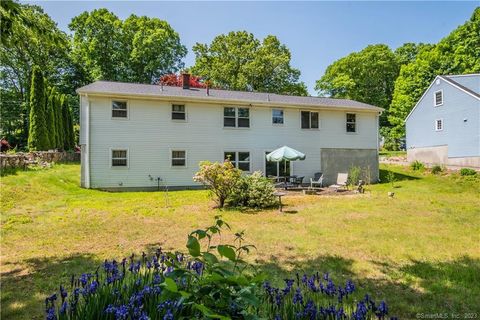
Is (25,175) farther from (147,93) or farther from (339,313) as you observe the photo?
(339,313)

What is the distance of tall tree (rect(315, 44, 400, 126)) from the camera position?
4312 centimetres

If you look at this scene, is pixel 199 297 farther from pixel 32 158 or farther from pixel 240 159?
pixel 32 158

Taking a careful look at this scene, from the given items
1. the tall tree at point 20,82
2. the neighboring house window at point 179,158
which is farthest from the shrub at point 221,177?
the tall tree at point 20,82

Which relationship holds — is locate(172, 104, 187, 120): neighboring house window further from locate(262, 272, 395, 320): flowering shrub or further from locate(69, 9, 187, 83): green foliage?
locate(69, 9, 187, 83): green foliage

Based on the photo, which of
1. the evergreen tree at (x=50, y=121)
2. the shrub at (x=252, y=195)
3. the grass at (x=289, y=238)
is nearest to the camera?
the grass at (x=289, y=238)

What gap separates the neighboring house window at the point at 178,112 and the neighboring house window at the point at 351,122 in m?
11.0

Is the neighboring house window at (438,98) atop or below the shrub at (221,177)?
atop

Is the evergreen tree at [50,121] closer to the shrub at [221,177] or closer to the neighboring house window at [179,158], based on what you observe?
the neighboring house window at [179,158]

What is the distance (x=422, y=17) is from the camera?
1214cm

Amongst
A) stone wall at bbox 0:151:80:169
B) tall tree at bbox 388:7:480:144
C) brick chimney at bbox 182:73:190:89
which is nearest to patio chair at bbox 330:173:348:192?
brick chimney at bbox 182:73:190:89

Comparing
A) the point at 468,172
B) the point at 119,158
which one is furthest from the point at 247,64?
the point at 468,172

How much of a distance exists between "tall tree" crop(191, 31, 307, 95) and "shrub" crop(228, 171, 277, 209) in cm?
2540

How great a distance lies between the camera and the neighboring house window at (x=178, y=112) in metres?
16.5

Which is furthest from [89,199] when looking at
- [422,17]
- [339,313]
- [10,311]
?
[422,17]
